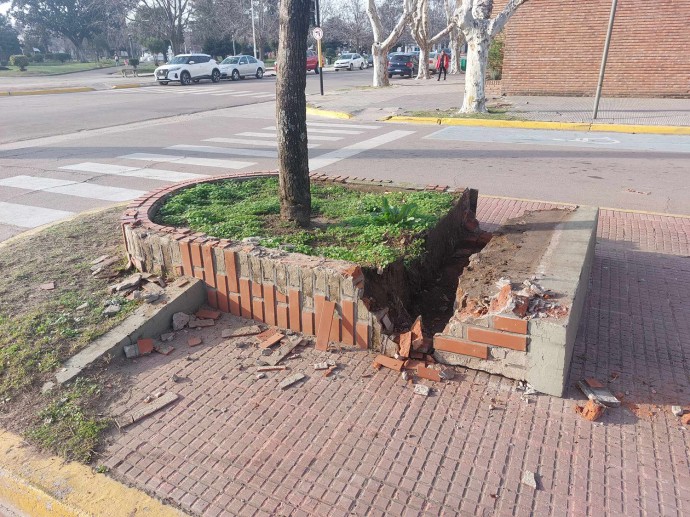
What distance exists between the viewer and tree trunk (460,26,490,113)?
1529 cm

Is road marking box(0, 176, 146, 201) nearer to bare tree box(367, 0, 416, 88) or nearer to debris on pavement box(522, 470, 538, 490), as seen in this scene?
debris on pavement box(522, 470, 538, 490)

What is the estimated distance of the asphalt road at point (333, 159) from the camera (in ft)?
26.9

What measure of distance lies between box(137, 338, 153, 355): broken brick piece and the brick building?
20523mm

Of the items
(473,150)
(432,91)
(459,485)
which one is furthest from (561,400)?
(432,91)

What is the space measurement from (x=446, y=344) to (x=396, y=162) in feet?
24.4

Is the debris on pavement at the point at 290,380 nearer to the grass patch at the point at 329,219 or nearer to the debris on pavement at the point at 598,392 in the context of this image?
the grass patch at the point at 329,219

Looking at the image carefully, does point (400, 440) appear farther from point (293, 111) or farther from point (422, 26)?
point (422, 26)

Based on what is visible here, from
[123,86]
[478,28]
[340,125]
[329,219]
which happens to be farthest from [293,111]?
[123,86]

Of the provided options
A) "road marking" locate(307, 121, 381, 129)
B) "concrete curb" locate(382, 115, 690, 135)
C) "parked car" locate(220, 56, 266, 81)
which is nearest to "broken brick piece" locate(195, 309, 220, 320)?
"road marking" locate(307, 121, 381, 129)

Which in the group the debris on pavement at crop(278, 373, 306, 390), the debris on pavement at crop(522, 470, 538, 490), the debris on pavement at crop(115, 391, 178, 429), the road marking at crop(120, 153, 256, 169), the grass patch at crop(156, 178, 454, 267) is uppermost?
the grass patch at crop(156, 178, 454, 267)

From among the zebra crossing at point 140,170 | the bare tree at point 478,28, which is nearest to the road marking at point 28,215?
the zebra crossing at point 140,170

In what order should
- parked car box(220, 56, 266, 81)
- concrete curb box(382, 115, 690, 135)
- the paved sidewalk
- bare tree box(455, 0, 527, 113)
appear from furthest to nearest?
parked car box(220, 56, 266, 81), the paved sidewalk, bare tree box(455, 0, 527, 113), concrete curb box(382, 115, 690, 135)

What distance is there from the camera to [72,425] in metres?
3.03

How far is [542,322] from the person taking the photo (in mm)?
3121
